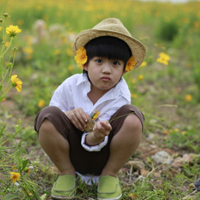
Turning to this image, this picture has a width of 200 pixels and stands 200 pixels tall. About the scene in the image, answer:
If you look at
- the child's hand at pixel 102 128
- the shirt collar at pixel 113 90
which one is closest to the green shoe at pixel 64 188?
the child's hand at pixel 102 128

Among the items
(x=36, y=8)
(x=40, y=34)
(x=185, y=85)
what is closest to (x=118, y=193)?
(x=185, y=85)

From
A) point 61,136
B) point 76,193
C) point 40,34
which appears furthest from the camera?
point 40,34

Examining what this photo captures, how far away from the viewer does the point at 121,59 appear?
1.59 metres

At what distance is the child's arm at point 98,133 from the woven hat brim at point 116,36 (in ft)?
1.54

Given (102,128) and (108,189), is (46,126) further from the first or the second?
(108,189)

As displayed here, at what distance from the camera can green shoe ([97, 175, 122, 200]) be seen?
1.57m

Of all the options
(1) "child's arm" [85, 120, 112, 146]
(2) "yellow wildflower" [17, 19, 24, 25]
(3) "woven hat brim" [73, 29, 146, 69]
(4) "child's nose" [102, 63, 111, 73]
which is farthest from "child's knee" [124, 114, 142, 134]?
(2) "yellow wildflower" [17, 19, 24, 25]

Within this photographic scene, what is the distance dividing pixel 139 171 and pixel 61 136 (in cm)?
69

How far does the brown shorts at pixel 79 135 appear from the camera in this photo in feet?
4.99

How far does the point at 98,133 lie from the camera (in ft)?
4.66

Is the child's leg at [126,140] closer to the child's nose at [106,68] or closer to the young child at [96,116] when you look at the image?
the young child at [96,116]

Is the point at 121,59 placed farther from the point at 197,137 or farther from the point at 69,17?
the point at 69,17

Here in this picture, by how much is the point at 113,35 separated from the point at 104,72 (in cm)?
20

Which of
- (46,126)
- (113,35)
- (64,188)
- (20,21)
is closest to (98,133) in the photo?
(46,126)
